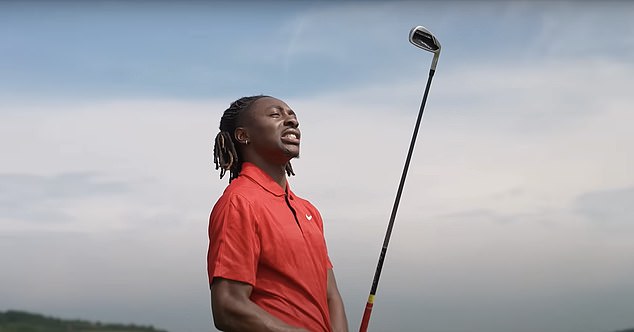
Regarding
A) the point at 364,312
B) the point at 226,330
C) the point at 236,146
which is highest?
the point at 236,146

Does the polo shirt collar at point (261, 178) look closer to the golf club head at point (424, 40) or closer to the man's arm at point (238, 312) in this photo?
the man's arm at point (238, 312)

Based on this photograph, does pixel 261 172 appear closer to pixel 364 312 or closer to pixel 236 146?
pixel 236 146

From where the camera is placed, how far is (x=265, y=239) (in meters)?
4.95

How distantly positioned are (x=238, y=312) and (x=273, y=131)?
1157 millimetres

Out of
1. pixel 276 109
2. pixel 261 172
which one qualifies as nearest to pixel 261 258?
pixel 261 172

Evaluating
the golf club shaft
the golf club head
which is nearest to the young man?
the golf club shaft

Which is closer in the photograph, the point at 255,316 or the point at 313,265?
the point at 255,316

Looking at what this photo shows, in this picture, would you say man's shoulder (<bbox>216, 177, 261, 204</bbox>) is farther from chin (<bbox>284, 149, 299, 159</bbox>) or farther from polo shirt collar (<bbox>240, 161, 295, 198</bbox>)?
chin (<bbox>284, 149, 299, 159</bbox>)

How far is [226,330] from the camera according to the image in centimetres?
478

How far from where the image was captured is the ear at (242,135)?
5422mm

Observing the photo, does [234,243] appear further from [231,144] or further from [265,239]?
[231,144]

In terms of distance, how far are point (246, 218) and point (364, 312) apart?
1.01m

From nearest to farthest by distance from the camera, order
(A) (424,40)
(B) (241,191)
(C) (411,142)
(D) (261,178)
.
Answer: (B) (241,191) → (D) (261,178) → (C) (411,142) → (A) (424,40)

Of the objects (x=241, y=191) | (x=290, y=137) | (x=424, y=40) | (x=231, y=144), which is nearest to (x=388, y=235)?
(x=290, y=137)
